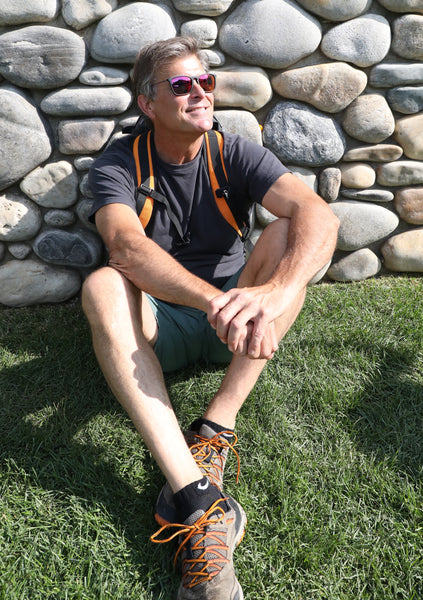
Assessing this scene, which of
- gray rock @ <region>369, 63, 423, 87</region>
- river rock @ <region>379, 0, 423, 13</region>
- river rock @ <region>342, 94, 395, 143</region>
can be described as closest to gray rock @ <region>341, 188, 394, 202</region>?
river rock @ <region>342, 94, 395, 143</region>

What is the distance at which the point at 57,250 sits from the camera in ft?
8.75

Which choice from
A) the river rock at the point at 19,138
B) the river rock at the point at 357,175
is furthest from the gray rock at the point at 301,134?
the river rock at the point at 19,138

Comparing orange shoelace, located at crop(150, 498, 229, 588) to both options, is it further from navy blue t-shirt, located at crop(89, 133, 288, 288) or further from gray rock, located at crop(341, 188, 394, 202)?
gray rock, located at crop(341, 188, 394, 202)

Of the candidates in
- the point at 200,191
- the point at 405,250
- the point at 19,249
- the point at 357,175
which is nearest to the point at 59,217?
the point at 19,249

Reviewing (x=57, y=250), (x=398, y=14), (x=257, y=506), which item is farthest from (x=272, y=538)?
(x=398, y=14)

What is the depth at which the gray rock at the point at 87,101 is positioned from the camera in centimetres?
240

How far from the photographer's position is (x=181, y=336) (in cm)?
212

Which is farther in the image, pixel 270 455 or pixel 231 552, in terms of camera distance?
pixel 270 455

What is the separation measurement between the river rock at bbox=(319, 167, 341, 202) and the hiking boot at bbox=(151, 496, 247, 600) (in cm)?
175

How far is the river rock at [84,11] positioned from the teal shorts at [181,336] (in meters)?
1.32

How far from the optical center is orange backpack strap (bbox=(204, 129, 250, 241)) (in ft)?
7.22

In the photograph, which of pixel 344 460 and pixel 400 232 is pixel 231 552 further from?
pixel 400 232

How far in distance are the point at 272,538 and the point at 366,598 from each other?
1.03ft

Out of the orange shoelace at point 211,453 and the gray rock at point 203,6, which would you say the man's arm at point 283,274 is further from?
the gray rock at point 203,6
